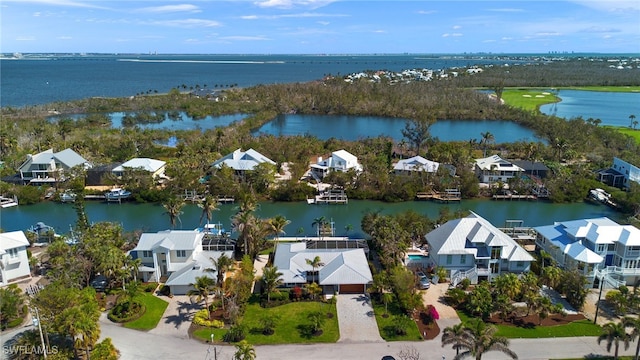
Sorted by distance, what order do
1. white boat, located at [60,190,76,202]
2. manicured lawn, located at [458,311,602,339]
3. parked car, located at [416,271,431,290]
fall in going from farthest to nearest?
1. white boat, located at [60,190,76,202]
2. parked car, located at [416,271,431,290]
3. manicured lawn, located at [458,311,602,339]

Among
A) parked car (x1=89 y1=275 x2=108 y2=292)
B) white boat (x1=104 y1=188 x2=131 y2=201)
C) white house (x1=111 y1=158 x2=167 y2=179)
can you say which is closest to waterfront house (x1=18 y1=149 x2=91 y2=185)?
white house (x1=111 y1=158 x2=167 y2=179)

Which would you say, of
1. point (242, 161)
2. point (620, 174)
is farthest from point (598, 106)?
point (242, 161)

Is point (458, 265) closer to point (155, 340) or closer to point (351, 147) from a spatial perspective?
point (155, 340)

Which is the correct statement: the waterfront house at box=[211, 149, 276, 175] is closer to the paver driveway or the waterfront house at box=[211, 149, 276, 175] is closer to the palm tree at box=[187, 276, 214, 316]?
the palm tree at box=[187, 276, 214, 316]

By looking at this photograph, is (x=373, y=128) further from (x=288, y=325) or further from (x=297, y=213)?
(x=288, y=325)

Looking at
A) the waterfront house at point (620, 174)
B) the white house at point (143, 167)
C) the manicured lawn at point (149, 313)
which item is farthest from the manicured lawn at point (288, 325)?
the waterfront house at point (620, 174)

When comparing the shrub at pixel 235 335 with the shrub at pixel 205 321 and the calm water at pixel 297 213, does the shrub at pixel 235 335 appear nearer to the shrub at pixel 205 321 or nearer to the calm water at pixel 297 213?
the shrub at pixel 205 321
